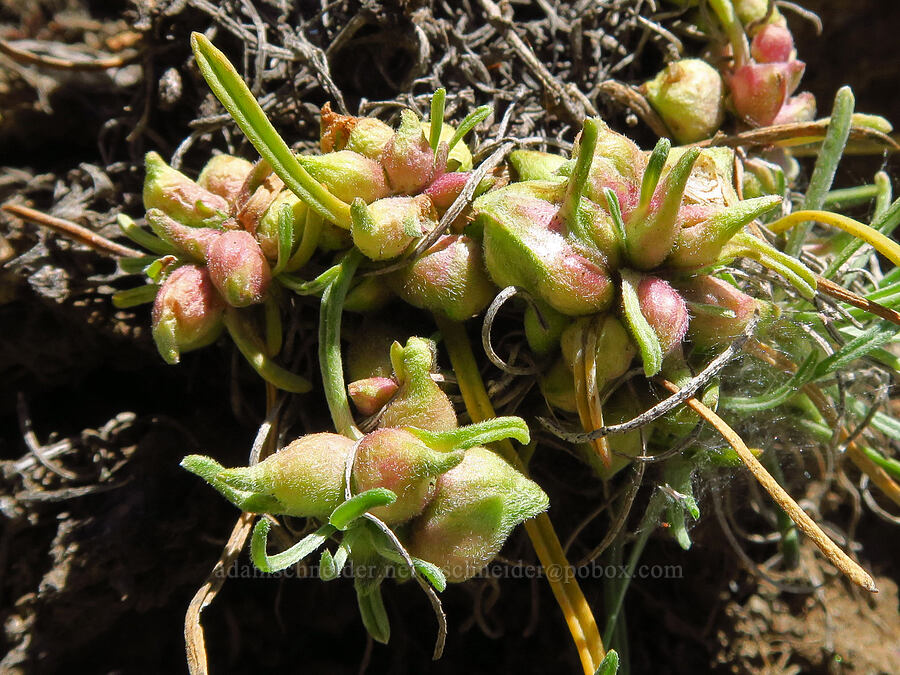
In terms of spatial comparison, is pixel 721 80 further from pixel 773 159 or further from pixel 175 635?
pixel 175 635

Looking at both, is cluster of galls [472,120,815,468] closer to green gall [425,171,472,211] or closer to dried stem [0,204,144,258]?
green gall [425,171,472,211]

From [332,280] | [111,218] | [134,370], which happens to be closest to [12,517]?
[134,370]

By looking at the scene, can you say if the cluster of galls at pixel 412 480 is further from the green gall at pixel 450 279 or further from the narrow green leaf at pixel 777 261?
the narrow green leaf at pixel 777 261

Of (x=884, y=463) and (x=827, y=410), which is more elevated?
(x=827, y=410)

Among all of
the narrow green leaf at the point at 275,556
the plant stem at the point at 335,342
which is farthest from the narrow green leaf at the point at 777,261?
the narrow green leaf at the point at 275,556

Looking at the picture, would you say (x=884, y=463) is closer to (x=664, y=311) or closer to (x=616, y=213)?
(x=664, y=311)

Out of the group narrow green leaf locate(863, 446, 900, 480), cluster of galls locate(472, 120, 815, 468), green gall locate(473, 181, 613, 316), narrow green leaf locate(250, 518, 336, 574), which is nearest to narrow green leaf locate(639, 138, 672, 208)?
cluster of galls locate(472, 120, 815, 468)

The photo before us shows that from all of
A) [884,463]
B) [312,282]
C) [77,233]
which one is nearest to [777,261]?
[884,463]
